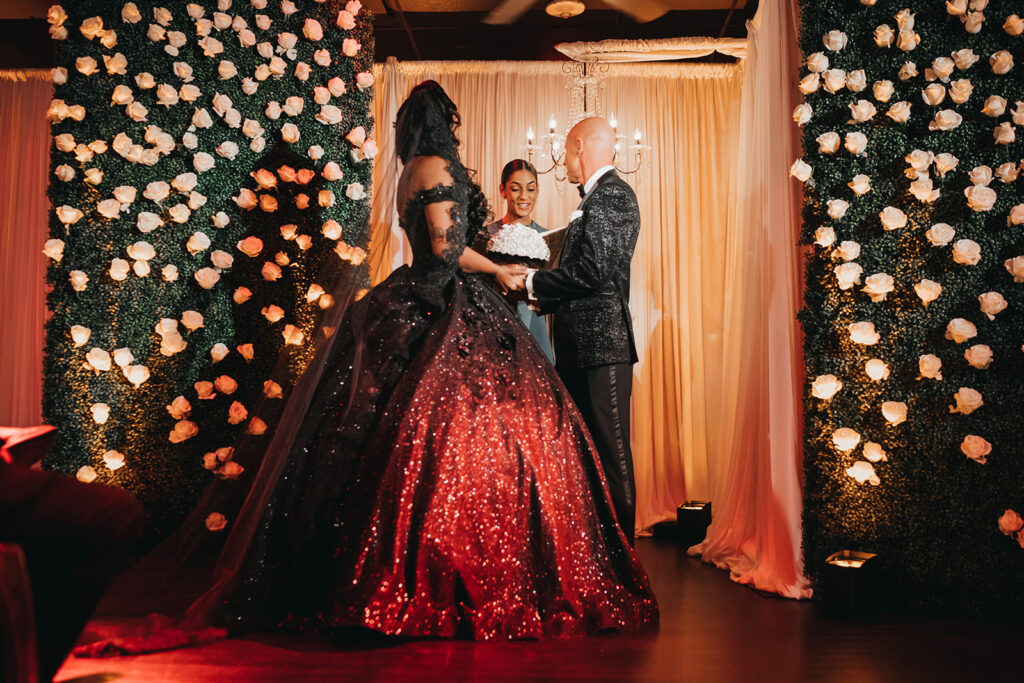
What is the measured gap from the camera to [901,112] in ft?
8.98

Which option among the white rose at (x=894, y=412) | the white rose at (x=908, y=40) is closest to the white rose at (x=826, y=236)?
the white rose at (x=894, y=412)

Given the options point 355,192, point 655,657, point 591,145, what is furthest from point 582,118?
point 655,657

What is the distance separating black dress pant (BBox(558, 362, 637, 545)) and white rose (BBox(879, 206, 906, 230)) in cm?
113

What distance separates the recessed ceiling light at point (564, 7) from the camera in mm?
4133

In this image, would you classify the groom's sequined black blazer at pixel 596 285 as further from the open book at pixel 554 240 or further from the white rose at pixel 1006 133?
the white rose at pixel 1006 133

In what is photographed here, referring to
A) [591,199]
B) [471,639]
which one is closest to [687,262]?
[591,199]

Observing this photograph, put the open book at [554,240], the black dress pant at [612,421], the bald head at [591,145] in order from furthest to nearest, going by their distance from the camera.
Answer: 1. the open book at [554,240]
2. the bald head at [591,145]
3. the black dress pant at [612,421]

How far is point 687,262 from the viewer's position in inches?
189

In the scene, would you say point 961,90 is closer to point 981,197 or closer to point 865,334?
point 981,197

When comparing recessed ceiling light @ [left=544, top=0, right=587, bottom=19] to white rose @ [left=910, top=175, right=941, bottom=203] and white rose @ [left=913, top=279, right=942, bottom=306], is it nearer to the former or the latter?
white rose @ [left=910, top=175, right=941, bottom=203]

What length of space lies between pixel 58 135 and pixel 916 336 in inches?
148

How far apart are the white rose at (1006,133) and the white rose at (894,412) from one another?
105 cm


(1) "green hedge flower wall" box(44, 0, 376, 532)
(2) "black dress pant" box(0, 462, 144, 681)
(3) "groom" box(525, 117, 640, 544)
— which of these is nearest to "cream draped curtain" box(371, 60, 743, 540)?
(1) "green hedge flower wall" box(44, 0, 376, 532)

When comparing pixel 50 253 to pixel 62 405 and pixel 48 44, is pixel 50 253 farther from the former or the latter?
pixel 48 44
